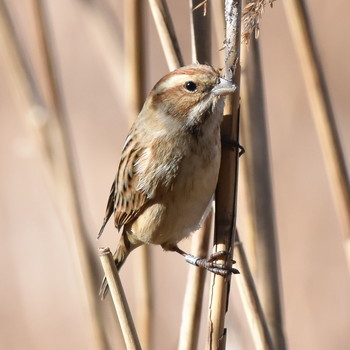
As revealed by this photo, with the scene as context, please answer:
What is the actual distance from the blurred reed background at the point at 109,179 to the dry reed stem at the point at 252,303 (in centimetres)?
25

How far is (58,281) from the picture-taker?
4.70m

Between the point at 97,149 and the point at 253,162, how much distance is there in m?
Answer: 2.39

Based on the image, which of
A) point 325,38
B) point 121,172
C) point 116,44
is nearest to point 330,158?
point 121,172

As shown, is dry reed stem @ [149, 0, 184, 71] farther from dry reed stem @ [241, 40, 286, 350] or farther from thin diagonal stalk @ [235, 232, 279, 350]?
thin diagonal stalk @ [235, 232, 279, 350]

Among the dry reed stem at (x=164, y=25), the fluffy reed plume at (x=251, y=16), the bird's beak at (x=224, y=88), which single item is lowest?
the bird's beak at (x=224, y=88)

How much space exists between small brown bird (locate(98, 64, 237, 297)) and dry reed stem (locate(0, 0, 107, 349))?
0.09m

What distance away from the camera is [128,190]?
2646 mm

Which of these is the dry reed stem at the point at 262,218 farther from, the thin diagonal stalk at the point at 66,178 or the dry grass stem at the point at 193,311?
the thin diagonal stalk at the point at 66,178

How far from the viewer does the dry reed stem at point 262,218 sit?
2.47m

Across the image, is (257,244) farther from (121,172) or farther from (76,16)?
(76,16)

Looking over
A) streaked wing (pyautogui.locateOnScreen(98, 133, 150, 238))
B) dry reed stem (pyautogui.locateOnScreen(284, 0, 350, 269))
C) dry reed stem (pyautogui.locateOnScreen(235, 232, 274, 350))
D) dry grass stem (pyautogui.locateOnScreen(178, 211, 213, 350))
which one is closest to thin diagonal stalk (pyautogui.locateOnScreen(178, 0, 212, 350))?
dry grass stem (pyautogui.locateOnScreen(178, 211, 213, 350))

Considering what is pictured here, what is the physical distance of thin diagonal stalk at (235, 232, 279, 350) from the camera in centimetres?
223

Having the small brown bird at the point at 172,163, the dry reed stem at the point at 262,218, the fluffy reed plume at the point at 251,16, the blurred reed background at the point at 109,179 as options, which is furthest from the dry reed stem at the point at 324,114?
the fluffy reed plume at the point at 251,16

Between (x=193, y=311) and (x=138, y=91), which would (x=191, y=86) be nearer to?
(x=138, y=91)
